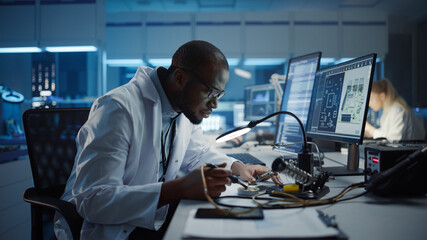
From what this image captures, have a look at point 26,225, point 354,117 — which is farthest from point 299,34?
point 26,225

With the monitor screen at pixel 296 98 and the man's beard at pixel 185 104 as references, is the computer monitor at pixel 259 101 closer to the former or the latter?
the monitor screen at pixel 296 98

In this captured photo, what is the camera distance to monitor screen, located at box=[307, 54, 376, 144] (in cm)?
106

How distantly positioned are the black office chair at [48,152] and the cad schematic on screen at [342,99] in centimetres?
112

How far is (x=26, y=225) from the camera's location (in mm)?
1941

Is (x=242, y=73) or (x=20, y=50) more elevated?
(x=20, y=50)

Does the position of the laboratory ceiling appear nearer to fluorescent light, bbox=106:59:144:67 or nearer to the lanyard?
fluorescent light, bbox=106:59:144:67

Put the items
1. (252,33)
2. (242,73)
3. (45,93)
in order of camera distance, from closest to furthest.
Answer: (45,93)
(252,33)
(242,73)

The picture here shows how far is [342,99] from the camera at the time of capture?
1.19m

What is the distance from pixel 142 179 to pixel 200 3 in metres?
4.75

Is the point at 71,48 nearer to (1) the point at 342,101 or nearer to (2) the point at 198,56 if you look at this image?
(2) the point at 198,56

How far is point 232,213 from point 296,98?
1107mm

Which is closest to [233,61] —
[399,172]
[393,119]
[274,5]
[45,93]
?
[274,5]

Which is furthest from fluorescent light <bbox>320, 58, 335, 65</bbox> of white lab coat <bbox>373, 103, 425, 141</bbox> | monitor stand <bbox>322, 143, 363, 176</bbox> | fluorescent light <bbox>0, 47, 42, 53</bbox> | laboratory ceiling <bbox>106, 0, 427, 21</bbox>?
fluorescent light <bbox>0, 47, 42, 53</bbox>

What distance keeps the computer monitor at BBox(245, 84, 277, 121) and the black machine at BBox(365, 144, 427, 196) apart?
1.87 metres
